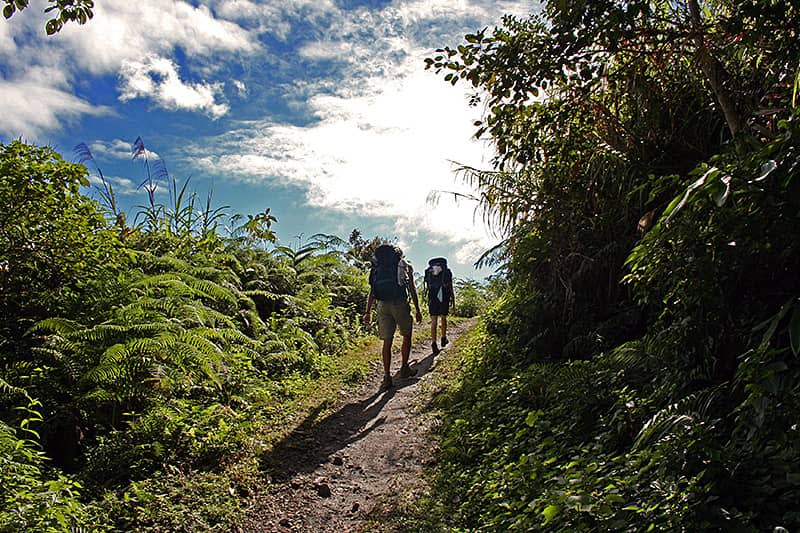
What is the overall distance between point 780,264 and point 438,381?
5975 mm

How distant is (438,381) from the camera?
8641mm

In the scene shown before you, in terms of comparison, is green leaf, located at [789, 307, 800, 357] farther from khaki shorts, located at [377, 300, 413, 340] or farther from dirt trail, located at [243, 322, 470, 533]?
khaki shorts, located at [377, 300, 413, 340]

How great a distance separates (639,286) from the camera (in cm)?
388

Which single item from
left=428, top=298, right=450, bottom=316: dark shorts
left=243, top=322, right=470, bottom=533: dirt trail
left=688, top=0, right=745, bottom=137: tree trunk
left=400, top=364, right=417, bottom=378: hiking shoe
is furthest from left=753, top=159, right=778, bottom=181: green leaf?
left=428, top=298, right=450, bottom=316: dark shorts

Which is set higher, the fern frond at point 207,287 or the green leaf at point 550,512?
the fern frond at point 207,287

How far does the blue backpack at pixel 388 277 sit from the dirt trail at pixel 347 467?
63.4 inches

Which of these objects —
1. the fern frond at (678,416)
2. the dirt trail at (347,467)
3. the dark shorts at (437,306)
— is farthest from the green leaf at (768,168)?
the dark shorts at (437,306)

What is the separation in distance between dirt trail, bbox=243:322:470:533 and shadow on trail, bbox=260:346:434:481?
10mm

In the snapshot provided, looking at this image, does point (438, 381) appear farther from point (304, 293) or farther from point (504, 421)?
point (304, 293)

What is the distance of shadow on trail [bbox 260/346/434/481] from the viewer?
18.3ft

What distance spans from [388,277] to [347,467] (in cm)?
350

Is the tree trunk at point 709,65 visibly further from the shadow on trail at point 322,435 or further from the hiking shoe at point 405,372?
the hiking shoe at point 405,372

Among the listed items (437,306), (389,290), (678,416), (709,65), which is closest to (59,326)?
(389,290)

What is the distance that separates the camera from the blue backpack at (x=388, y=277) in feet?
27.9
